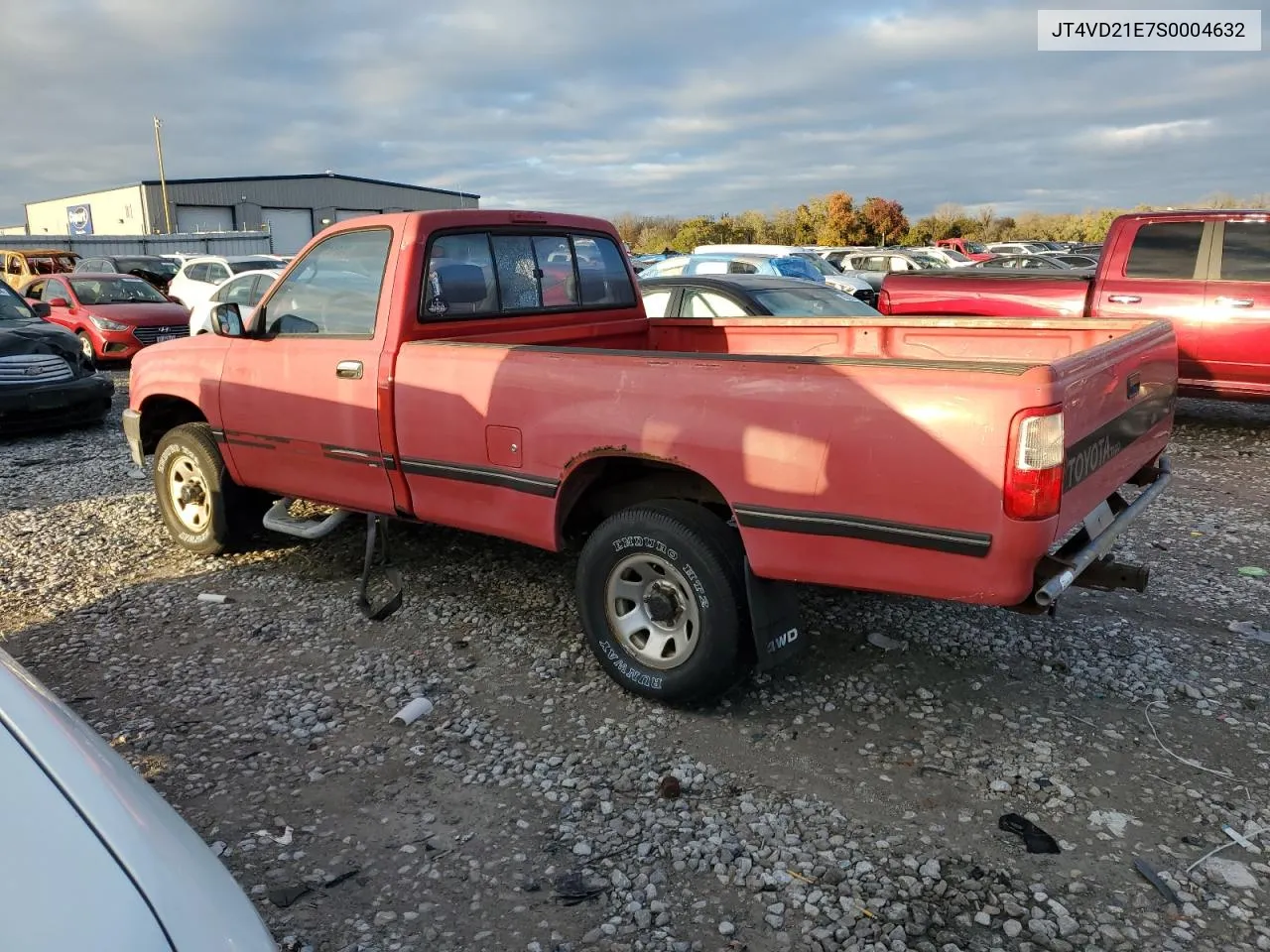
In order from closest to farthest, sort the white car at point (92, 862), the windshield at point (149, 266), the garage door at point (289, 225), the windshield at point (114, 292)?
the white car at point (92, 862) < the windshield at point (114, 292) < the windshield at point (149, 266) < the garage door at point (289, 225)

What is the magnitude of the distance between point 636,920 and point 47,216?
84.8m

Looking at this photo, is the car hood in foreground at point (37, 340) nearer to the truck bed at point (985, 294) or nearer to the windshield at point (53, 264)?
the truck bed at point (985, 294)

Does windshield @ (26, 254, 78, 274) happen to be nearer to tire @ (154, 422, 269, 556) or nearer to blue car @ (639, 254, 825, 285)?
blue car @ (639, 254, 825, 285)

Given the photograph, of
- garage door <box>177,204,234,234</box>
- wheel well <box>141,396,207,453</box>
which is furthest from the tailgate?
garage door <box>177,204,234,234</box>

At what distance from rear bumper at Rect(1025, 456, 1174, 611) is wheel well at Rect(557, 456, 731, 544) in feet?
4.00

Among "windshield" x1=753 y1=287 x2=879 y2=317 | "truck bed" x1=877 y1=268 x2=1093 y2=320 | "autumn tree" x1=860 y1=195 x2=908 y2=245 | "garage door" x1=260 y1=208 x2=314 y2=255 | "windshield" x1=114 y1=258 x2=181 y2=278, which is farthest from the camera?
"garage door" x1=260 y1=208 x2=314 y2=255

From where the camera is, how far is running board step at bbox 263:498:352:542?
201 inches

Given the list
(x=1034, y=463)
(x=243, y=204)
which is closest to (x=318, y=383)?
(x=1034, y=463)

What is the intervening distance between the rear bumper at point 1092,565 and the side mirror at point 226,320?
14.1 ft

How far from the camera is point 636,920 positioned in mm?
2736

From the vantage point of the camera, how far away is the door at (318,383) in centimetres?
466

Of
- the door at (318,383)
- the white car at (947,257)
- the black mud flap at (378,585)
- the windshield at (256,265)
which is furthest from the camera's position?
the white car at (947,257)

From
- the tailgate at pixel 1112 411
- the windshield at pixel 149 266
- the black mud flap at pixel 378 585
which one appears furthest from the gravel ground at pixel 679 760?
the windshield at pixel 149 266

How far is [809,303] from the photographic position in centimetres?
842
